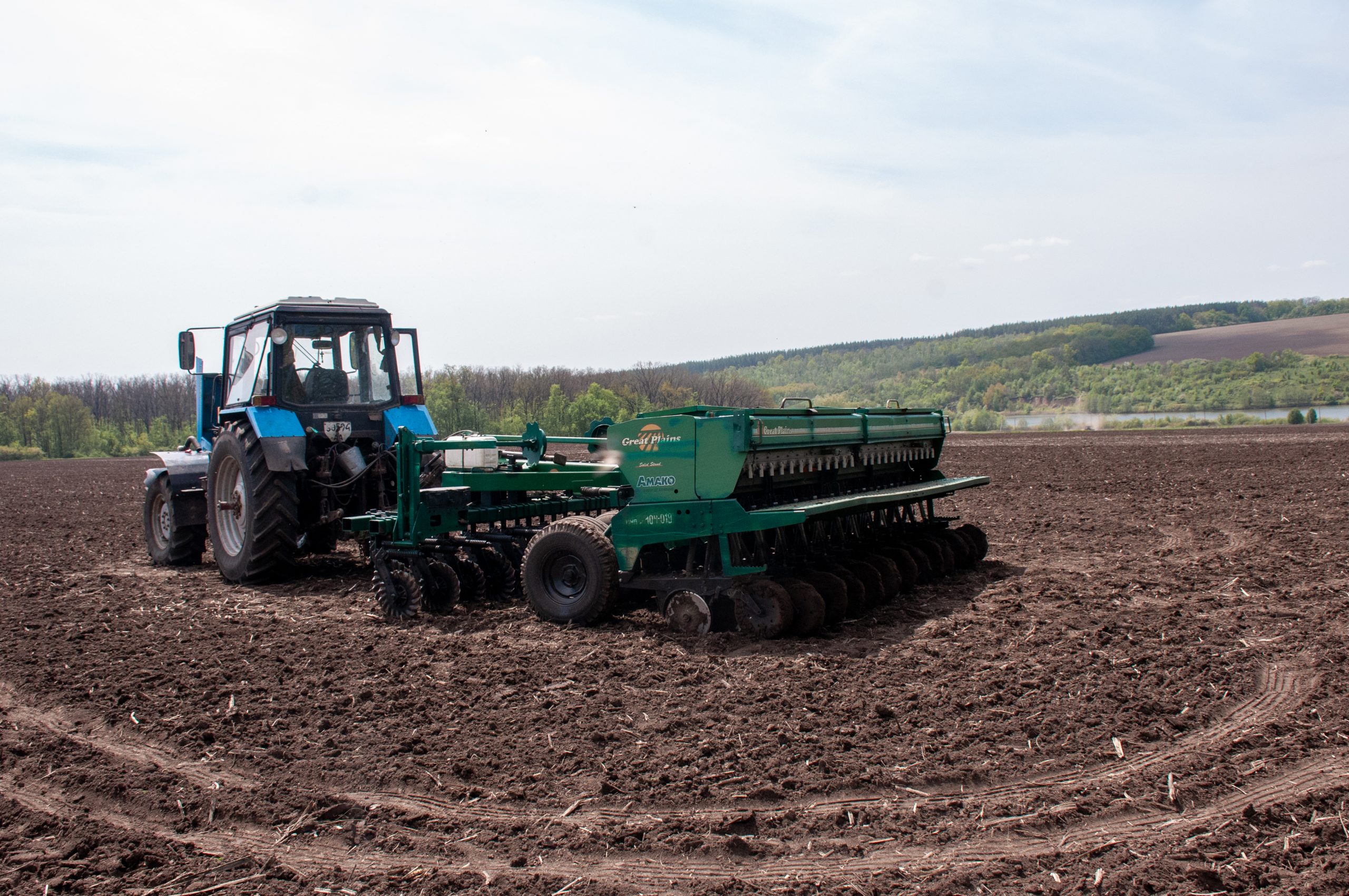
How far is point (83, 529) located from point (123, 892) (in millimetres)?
12181

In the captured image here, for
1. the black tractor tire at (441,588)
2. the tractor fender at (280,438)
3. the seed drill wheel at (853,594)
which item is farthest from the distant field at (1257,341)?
the black tractor tire at (441,588)

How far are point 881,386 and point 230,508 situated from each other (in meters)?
65.3

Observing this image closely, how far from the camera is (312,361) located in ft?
29.5

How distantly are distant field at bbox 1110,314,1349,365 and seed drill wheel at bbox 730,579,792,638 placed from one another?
3523 inches

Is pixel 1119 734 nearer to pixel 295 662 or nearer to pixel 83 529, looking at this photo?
pixel 295 662

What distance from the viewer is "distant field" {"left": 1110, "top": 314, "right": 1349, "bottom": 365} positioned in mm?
82625

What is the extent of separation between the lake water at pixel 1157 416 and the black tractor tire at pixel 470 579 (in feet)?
163

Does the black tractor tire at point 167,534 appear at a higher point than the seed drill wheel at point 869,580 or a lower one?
higher

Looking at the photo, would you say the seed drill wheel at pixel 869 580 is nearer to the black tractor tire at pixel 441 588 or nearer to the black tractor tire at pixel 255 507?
the black tractor tire at pixel 441 588

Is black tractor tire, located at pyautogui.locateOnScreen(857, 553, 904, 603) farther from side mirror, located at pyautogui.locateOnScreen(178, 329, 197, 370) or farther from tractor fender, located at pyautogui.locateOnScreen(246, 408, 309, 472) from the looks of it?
side mirror, located at pyautogui.locateOnScreen(178, 329, 197, 370)

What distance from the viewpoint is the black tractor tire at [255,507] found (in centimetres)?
827

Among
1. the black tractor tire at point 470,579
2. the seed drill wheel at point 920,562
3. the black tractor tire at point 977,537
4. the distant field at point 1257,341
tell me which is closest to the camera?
the black tractor tire at point 470,579

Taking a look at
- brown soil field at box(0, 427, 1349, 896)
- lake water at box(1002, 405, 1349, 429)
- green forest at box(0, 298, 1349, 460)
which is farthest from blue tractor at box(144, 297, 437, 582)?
lake water at box(1002, 405, 1349, 429)

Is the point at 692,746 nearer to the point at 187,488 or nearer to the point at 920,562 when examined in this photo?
the point at 920,562
